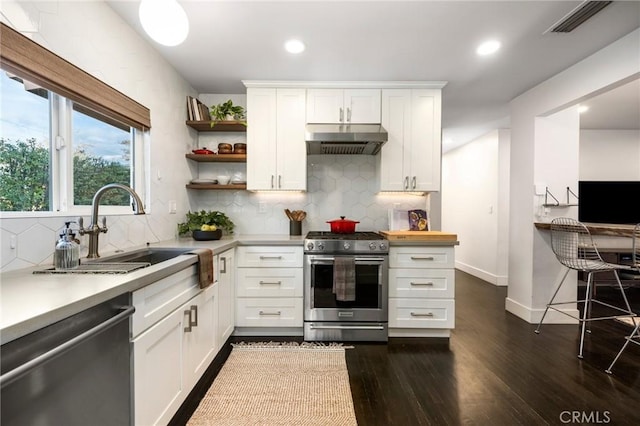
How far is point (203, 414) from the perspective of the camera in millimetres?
1708

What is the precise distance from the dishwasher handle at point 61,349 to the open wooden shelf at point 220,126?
7.34 ft

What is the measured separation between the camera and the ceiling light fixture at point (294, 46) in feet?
7.65

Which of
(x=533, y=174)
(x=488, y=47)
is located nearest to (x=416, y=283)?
(x=533, y=174)

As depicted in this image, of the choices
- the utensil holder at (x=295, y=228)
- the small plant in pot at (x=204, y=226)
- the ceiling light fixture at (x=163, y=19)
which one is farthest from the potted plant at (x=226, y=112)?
the ceiling light fixture at (x=163, y=19)

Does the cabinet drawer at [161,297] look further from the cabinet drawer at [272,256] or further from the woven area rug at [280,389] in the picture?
the cabinet drawer at [272,256]

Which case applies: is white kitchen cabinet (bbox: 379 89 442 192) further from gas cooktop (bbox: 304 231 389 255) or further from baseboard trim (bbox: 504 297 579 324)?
baseboard trim (bbox: 504 297 579 324)

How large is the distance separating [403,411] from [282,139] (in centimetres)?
245

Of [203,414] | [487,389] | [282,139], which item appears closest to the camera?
[203,414]

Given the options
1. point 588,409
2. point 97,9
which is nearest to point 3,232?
point 97,9

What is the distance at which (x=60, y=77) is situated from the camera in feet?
4.99

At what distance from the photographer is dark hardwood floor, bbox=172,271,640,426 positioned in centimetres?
173

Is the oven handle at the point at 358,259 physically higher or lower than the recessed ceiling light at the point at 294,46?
lower

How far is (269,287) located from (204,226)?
80 centimetres

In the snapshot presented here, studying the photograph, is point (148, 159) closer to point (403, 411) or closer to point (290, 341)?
point (290, 341)
